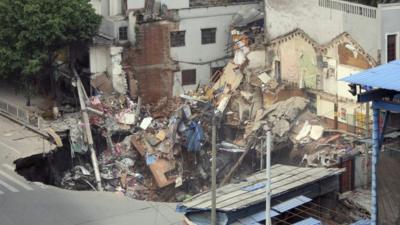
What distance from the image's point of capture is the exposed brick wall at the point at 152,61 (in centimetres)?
3756

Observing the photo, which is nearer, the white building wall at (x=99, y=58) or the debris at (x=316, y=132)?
the debris at (x=316, y=132)

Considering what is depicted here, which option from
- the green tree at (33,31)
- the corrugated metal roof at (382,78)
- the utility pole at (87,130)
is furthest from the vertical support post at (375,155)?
the green tree at (33,31)

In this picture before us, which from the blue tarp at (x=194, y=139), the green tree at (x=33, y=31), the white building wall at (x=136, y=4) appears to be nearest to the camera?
the blue tarp at (x=194, y=139)

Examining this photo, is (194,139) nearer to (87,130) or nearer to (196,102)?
(196,102)

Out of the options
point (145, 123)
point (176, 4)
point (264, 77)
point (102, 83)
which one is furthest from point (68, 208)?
point (176, 4)

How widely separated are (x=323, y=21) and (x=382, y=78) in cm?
1555

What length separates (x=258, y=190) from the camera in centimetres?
2309

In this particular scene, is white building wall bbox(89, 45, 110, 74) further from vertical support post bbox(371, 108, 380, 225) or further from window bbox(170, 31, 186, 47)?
vertical support post bbox(371, 108, 380, 225)

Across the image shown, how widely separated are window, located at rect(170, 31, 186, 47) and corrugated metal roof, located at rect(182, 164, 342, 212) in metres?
13.8

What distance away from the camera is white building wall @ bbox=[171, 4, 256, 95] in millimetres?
38156

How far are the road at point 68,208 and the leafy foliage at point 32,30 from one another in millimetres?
6953

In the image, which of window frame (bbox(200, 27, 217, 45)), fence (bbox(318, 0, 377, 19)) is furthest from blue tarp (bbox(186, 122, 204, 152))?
fence (bbox(318, 0, 377, 19))

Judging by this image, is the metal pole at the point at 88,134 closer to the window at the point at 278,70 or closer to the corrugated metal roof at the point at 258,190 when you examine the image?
the window at the point at 278,70

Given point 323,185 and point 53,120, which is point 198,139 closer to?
point 53,120
